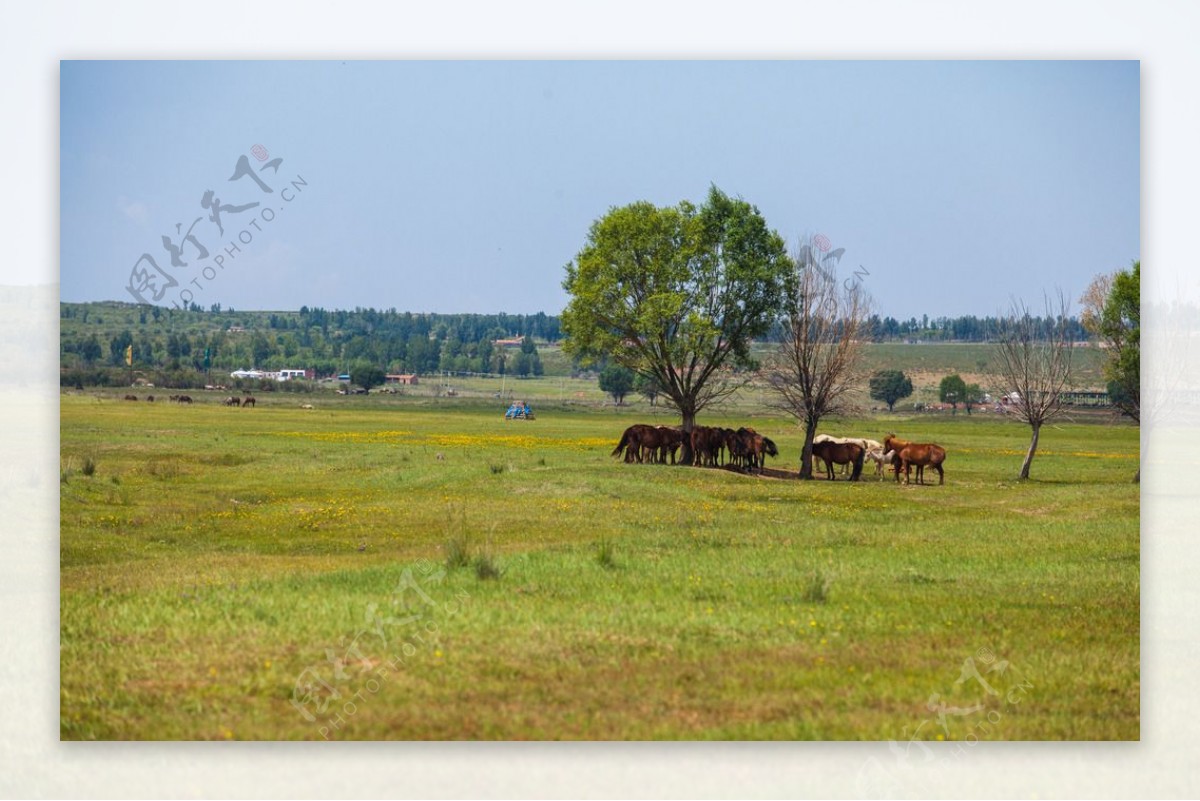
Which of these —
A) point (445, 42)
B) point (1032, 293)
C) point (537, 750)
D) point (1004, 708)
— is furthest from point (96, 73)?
point (1032, 293)

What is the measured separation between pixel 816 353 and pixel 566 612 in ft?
68.4

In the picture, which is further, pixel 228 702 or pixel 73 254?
pixel 73 254

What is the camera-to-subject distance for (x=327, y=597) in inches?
460

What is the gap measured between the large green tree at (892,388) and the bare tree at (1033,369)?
2054cm

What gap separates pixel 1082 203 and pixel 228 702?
955cm

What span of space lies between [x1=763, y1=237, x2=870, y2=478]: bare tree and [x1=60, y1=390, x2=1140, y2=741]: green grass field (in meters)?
8.64

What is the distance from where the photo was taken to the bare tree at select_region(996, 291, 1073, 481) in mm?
27219

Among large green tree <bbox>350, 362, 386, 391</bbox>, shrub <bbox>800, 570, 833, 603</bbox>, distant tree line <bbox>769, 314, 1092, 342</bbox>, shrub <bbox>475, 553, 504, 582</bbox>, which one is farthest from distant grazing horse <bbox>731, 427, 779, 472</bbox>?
large green tree <bbox>350, 362, 386, 391</bbox>

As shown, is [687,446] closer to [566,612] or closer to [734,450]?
[734,450]

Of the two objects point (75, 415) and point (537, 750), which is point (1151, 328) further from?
point (75, 415)

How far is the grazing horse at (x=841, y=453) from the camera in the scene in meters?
31.1

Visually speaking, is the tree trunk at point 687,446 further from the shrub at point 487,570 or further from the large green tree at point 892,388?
the large green tree at point 892,388

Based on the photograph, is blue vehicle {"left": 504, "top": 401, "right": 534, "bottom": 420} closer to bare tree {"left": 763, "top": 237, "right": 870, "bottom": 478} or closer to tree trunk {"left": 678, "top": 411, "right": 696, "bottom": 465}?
bare tree {"left": 763, "top": 237, "right": 870, "bottom": 478}

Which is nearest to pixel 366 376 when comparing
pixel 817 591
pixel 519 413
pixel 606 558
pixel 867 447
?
pixel 519 413
